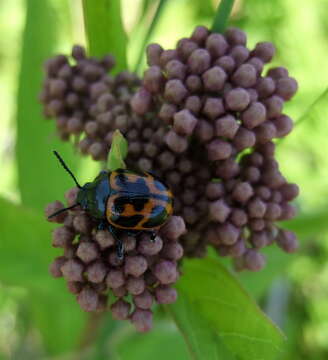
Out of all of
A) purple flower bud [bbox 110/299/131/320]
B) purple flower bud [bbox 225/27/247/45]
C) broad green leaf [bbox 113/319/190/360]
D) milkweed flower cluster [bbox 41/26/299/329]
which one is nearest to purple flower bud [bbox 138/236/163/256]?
milkweed flower cluster [bbox 41/26/299/329]

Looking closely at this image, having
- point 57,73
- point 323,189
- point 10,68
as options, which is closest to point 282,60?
point 323,189

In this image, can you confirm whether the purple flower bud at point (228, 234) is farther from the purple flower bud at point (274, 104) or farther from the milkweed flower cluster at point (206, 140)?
the purple flower bud at point (274, 104)

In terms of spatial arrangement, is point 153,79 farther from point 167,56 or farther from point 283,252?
point 283,252

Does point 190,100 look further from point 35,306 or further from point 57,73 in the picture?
point 35,306

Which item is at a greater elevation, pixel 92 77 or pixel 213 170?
pixel 92 77

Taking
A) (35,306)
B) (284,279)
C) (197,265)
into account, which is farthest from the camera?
(284,279)
